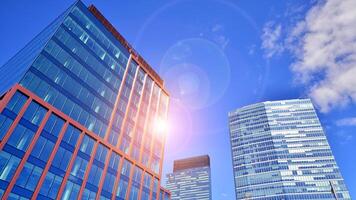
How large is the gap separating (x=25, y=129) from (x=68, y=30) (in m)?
23.1

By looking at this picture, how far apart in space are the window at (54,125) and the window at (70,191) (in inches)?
314

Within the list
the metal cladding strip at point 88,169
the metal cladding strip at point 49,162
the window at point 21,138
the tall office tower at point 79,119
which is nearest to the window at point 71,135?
the tall office tower at point 79,119

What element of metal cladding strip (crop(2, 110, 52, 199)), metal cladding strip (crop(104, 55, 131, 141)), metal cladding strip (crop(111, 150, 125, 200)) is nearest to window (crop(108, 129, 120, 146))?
metal cladding strip (crop(104, 55, 131, 141))

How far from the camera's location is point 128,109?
180ft

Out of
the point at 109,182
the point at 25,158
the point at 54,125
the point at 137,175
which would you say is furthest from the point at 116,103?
the point at 25,158

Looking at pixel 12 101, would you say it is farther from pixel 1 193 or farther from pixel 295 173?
pixel 295 173

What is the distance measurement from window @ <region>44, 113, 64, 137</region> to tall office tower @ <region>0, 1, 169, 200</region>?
0.16 m

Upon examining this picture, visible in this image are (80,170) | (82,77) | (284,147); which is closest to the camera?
(80,170)

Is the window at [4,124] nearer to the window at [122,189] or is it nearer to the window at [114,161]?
the window at [114,161]

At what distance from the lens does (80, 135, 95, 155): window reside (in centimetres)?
3981

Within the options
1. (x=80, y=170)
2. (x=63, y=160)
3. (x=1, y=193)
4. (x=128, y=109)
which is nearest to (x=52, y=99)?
(x=63, y=160)

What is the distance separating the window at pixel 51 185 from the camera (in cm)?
3152

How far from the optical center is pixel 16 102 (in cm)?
3219

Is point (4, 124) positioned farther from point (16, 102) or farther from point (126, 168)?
point (126, 168)
